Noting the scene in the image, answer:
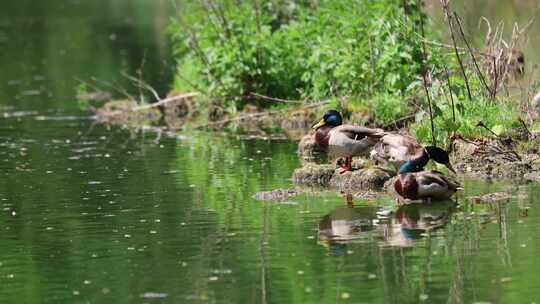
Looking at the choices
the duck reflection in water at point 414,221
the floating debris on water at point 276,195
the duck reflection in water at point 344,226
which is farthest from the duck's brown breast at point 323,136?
the duck reflection in water at point 414,221

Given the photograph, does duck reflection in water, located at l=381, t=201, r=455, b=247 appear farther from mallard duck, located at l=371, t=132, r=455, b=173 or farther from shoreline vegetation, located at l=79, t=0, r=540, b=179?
shoreline vegetation, located at l=79, t=0, r=540, b=179

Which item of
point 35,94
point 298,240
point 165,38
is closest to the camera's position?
point 298,240

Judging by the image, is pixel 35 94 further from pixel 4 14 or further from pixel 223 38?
pixel 4 14

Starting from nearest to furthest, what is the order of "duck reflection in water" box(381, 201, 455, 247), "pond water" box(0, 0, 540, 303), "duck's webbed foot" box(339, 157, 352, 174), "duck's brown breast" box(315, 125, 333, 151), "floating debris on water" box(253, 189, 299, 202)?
"pond water" box(0, 0, 540, 303) < "duck reflection in water" box(381, 201, 455, 247) < "floating debris on water" box(253, 189, 299, 202) < "duck's webbed foot" box(339, 157, 352, 174) < "duck's brown breast" box(315, 125, 333, 151)

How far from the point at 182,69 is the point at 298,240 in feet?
52.0

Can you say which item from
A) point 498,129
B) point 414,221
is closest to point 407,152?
point 498,129

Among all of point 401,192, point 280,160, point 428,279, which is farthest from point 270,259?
point 280,160

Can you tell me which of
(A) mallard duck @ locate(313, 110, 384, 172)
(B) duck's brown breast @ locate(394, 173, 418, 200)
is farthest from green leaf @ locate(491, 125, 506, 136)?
(B) duck's brown breast @ locate(394, 173, 418, 200)

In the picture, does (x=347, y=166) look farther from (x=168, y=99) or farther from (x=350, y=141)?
(x=168, y=99)

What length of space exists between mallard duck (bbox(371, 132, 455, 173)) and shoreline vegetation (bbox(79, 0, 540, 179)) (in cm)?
91

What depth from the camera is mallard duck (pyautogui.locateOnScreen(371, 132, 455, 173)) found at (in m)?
15.7

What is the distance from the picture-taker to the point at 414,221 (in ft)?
45.5

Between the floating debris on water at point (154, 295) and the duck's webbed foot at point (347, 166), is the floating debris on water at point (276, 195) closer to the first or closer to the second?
the duck's webbed foot at point (347, 166)

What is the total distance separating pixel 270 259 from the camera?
1210 cm
